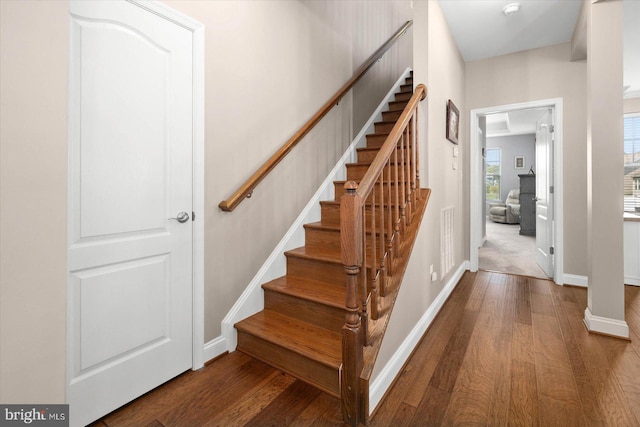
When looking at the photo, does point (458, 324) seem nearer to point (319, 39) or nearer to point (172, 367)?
point (172, 367)

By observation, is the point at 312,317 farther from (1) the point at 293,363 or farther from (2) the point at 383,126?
(2) the point at 383,126

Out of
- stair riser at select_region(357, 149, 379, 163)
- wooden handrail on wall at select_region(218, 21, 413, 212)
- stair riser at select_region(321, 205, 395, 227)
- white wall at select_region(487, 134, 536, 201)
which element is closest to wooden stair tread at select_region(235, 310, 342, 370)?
wooden handrail on wall at select_region(218, 21, 413, 212)

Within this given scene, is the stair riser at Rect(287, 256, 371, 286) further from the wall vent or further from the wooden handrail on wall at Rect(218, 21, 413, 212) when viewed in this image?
the wall vent

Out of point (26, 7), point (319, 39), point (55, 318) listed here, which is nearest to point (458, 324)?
point (55, 318)

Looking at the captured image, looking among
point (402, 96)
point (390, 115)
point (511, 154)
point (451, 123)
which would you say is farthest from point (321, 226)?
point (511, 154)

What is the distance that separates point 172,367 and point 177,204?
3.00 ft

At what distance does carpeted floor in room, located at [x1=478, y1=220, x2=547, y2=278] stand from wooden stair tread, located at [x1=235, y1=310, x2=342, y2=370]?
315 centimetres

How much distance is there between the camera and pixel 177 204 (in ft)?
5.65

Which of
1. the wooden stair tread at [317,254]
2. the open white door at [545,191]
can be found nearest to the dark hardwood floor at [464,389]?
the wooden stair tread at [317,254]

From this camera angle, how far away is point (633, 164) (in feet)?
14.5

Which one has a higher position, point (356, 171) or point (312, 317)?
→ point (356, 171)

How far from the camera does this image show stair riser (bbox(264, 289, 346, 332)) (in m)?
1.85

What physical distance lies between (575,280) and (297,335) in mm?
3323

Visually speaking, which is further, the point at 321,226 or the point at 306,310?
the point at 321,226
